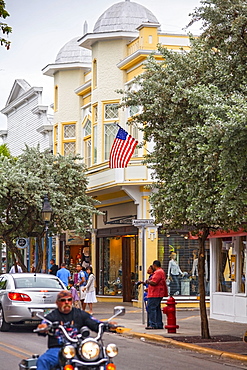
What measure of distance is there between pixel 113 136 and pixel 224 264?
10.5m

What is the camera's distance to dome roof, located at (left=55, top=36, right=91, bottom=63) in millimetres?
38750

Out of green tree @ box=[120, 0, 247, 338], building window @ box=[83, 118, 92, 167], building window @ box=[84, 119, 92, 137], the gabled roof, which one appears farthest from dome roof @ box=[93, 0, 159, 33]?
green tree @ box=[120, 0, 247, 338]

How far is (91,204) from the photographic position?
32.5 m

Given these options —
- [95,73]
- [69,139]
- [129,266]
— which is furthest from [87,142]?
[129,266]

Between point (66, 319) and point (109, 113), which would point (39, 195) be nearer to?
point (109, 113)

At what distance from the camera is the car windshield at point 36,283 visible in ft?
64.2

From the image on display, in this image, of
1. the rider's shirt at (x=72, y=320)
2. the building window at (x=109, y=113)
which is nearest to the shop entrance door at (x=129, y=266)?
the building window at (x=109, y=113)

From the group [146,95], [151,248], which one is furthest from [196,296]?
[146,95]

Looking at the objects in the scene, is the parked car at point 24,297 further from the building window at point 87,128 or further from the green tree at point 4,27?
the building window at point 87,128

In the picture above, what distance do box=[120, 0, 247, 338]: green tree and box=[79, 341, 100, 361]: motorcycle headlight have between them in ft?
19.1

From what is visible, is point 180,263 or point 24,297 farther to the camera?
point 180,263

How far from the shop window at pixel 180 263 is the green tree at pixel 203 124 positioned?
11.2 metres

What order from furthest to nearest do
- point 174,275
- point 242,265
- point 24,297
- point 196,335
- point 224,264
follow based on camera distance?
point 174,275, point 224,264, point 242,265, point 24,297, point 196,335

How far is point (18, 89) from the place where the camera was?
2034 inches
